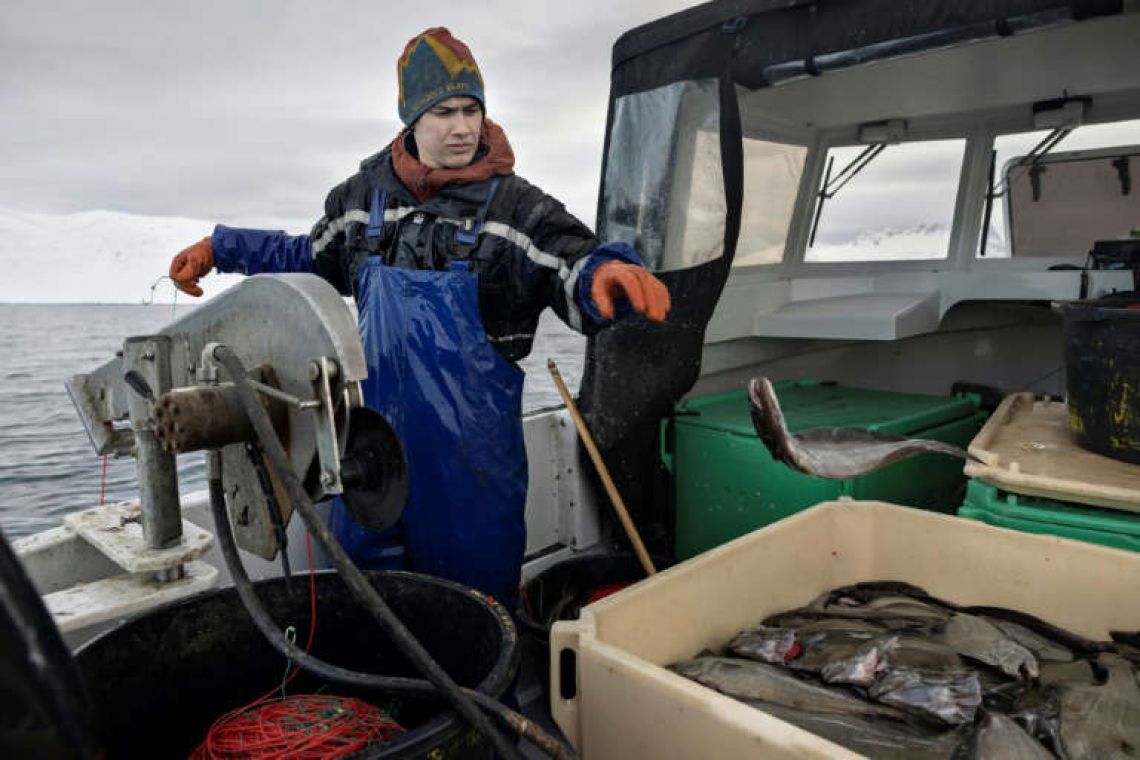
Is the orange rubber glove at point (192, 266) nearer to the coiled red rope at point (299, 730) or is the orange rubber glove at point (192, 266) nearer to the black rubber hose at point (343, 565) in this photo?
the coiled red rope at point (299, 730)

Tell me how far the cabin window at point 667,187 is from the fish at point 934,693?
77.4 inches

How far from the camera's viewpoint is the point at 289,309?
994 mm

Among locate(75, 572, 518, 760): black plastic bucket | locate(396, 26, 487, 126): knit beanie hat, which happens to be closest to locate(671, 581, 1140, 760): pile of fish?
locate(75, 572, 518, 760): black plastic bucket

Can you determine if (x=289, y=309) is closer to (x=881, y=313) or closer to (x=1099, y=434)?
(x=1099, y=434)

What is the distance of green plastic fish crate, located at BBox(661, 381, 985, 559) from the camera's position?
281 cm

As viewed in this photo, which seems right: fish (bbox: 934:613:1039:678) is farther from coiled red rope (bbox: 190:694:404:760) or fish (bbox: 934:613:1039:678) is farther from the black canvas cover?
the black canvas cover

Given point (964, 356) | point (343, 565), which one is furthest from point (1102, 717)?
point (964, 356)

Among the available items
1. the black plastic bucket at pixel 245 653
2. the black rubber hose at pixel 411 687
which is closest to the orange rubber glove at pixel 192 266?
the black plastic bucket at pixel 245 653

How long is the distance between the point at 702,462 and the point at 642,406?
353 millimetres

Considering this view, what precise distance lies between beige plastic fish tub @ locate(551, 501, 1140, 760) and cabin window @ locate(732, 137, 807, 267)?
96.8 inches

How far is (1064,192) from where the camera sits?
416 cm

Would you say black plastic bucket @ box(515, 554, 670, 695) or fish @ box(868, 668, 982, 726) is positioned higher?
fish @ box(868, 668, 982, 726)

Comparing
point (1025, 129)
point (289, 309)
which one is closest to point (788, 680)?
point (289, 309)

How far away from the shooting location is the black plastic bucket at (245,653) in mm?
1183
